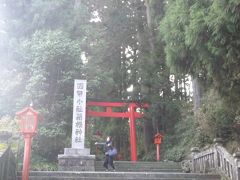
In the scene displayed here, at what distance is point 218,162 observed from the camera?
9.97 m

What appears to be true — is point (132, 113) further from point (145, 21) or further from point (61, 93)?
point (145, 21)

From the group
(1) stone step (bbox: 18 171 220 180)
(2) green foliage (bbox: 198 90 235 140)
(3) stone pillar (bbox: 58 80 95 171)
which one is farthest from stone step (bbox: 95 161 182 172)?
(1) stone step (bbox: 18 171 220 180)

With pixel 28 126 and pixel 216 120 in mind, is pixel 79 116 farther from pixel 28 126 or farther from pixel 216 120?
pixel 28 126

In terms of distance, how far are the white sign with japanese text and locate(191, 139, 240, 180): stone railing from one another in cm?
389

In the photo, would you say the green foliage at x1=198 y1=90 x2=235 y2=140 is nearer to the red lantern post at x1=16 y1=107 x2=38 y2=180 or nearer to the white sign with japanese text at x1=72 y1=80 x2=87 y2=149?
the white sign with japanese text at x1=72 y1=80 x2=87 y2=149

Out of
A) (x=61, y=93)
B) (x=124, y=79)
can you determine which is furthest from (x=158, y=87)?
(x=61, y=93)

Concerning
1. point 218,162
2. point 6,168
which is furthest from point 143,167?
point 6,168

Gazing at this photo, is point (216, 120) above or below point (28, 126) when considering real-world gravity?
above

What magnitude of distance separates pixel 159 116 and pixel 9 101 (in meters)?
7.55

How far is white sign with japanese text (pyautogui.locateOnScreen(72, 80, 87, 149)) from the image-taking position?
13141 mm

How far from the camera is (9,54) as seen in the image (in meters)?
16.7

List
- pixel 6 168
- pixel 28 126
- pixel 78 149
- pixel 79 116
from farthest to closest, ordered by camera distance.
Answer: pixel 79 116
pixel 78 149
pixel 28 126
pixel 6 168

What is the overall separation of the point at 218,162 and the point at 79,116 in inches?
217

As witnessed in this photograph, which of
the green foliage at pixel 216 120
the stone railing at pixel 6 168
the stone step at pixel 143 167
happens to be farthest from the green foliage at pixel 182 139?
the stone railing at pixel 6 168
